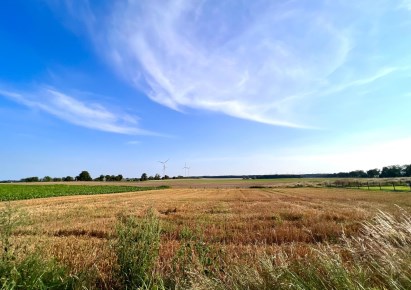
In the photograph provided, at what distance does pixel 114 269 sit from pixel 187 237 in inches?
253

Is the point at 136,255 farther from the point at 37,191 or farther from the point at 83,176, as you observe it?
the point at 83,176

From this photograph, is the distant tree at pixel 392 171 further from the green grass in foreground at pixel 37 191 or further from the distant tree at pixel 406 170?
the green grass in foreground at pixel 37 191

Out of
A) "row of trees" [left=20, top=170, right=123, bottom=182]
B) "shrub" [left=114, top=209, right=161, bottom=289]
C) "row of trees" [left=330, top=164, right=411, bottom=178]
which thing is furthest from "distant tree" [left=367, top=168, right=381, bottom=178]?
"shrub" [left=114, top=209, right=161, bottom=289]

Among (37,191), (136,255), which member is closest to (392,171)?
(37,191)

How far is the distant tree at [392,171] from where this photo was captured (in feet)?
477

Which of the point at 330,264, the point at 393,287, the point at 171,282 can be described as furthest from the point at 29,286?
the point at 393,287

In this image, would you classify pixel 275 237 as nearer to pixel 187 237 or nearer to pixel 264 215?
pixel 187 237

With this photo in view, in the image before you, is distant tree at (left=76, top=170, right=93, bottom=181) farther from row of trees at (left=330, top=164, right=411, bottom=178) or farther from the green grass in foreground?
row of trees at (left=330, top=164, right=411, bottom=178)

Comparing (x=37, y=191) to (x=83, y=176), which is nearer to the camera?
(x=37, y=191)

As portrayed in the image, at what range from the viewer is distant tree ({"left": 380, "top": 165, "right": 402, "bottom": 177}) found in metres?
145

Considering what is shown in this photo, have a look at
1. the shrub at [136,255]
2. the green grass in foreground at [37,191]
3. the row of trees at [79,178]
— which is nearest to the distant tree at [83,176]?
the row of trees at [79,178]

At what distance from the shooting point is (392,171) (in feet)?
486

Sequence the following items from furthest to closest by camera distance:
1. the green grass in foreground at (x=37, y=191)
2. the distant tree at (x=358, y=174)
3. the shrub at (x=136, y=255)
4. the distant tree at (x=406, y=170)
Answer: the distant tree at (x=358, y=174) → the distant tree at (x=406, y=170) → the green grass in foreground at (x=37, y=191) → the shrub at (x=136, y=255)

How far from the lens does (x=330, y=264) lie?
4078 millimetres
